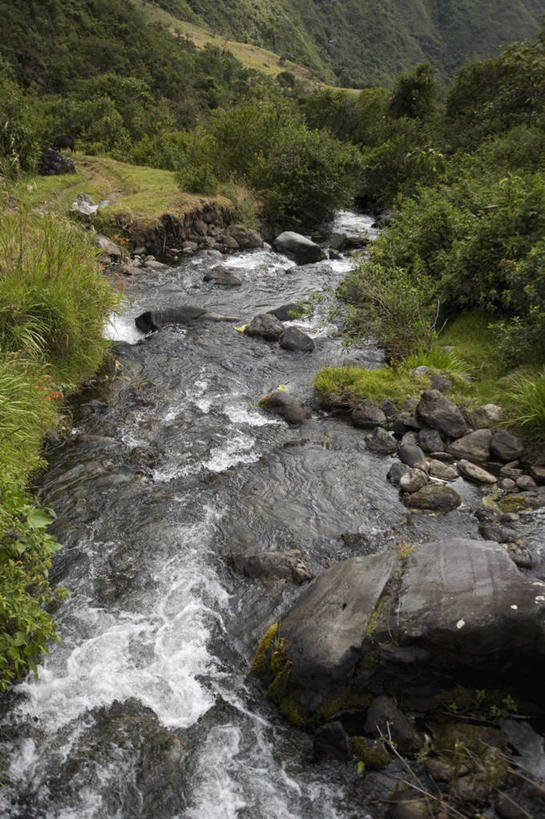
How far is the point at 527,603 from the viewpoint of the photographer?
427 cm

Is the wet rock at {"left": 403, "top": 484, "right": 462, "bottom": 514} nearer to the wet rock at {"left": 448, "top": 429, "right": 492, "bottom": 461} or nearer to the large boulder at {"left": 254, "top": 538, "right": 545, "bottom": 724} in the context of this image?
the wet rock at {"left": 448, "top": 429, "right": 492, "bottom": 461}

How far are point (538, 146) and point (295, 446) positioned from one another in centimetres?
1635

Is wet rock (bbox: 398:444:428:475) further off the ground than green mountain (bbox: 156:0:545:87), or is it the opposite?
green mountain (bbox: 156:0:545:87)

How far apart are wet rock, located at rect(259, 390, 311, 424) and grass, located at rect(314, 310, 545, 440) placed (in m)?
0.62

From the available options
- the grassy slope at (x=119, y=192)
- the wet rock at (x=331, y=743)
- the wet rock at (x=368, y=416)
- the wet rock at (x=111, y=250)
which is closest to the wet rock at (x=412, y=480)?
the wet rock at (x=368, y=416)

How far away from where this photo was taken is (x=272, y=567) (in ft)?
19.7

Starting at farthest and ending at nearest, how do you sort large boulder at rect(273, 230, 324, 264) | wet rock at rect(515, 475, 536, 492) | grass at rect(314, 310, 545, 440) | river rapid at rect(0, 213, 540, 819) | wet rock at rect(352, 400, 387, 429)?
large boulder at rect(273, 230, 324, 264), wet rock at rect(352, 400, 387, 429), grass at rect(314, 310, 545, 440), wet rock at rect(515, 475, 536, 492), river rapid at rect(0, 213, 540, 819)

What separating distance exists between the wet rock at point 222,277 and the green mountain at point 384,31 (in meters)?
123

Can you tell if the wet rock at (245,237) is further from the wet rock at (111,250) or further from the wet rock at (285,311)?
the wet rock at (285,311)

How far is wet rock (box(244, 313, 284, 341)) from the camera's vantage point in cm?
1315

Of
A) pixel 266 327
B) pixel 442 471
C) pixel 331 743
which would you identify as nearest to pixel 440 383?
pixel 442 471

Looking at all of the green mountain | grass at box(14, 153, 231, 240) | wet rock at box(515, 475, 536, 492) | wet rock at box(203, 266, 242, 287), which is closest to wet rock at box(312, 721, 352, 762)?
wet rock at box(515, 475, 536, 492)

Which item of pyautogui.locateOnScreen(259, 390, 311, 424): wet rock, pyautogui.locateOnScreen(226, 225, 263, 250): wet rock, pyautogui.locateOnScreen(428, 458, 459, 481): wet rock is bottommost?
pyautogui.locateOnScreen(226, 225, 263, 250): wet rock

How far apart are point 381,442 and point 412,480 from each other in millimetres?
1260
